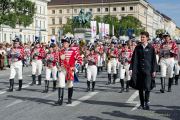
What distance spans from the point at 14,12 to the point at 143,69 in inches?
1165

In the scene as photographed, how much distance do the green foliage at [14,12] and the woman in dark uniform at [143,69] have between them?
28.5 meters

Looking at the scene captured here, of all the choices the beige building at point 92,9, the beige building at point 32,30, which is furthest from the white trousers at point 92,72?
the beige building at point 92,9

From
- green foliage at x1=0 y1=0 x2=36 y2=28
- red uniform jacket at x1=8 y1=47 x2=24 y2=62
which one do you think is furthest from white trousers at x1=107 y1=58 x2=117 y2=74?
green foliage at x1=0 y1=0 x2=36 y2=28

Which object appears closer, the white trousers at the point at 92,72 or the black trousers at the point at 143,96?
the black trousers at the point at 143,96

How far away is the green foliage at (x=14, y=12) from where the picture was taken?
38.8 metres

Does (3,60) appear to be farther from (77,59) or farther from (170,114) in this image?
(170,114)

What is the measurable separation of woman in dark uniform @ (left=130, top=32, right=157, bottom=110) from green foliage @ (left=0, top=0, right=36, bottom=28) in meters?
Answer: 28.5

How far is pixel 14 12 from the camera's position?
1560 inches

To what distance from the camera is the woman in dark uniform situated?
11328 mm

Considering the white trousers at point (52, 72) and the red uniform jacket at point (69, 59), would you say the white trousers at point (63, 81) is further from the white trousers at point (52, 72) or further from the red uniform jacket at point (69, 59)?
the white trousers at point (52, 72)

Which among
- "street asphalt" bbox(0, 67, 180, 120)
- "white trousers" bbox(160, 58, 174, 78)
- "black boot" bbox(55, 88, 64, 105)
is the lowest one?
"street asphalt" bbox(0, 67, 180, 120)

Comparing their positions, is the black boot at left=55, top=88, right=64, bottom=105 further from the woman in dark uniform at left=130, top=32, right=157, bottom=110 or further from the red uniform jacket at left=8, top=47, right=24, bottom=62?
the red uniform jacket at left=8, top=47, right=24, bottom=62

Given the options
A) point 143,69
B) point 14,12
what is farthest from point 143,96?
point 14,12

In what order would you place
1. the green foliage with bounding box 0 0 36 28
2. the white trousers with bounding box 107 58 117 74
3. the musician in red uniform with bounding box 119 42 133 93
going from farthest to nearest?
the green foliage with bounding box 0 0 36 28 < the white trousers with bounding box 107 58 117 74 < the musician in red uniform with bounding box 119 42 133 93
